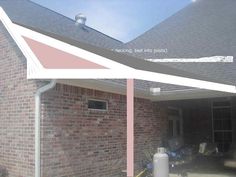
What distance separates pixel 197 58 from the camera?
1683 centimetres

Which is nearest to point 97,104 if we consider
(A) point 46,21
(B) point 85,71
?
(B) point 85,71

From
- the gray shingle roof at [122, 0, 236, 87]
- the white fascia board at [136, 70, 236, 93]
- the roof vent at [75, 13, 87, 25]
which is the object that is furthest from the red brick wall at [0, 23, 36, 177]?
the roof vent at [75, 13, 87, 25]

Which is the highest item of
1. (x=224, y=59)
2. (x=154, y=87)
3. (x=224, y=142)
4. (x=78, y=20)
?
(x=78, y=20)

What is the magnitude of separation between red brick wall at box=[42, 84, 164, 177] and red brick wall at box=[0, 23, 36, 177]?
1.49 feet

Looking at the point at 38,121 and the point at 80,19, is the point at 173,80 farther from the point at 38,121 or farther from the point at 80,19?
the point at 80,19

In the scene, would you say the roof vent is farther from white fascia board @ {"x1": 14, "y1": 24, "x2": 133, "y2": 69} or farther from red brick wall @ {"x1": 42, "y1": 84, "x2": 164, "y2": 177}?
white fascia board @ {"x1": 14, "y1": 24, "x2": 133, "y2": 69}

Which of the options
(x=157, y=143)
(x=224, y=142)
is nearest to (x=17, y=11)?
(x=157, y=143)

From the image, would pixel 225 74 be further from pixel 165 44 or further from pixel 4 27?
pixel 4 27

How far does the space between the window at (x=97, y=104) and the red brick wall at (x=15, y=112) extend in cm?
210

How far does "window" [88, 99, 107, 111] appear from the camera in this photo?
11.5m

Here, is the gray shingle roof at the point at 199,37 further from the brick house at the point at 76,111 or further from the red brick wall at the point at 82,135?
the red brick wall at the point at 82,135

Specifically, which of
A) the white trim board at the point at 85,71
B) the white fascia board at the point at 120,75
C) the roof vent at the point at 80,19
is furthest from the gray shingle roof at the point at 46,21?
the white fascia board at the point at 120,75

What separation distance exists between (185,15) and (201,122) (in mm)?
6310

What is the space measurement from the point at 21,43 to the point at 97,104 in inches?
119
